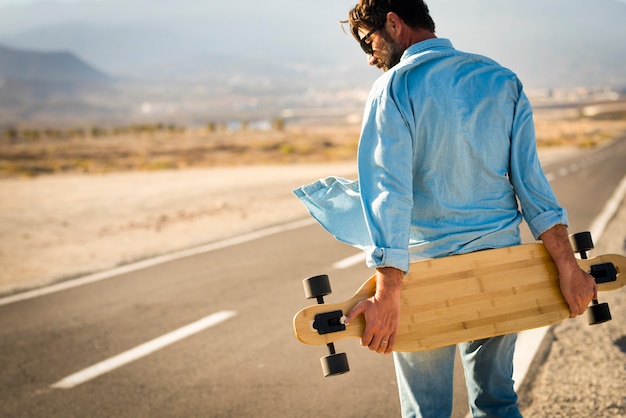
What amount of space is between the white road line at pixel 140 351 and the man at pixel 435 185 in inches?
124

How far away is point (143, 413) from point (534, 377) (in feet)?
8.24

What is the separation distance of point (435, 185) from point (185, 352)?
3637 millimetres

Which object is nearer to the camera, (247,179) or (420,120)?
(420,120)

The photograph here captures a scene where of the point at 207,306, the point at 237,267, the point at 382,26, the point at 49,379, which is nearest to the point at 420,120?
the point at 382,26

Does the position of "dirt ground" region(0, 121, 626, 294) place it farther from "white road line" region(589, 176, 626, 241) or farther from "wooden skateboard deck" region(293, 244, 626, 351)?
"wooden skateboard deck" region(293, 244, 626, 351)

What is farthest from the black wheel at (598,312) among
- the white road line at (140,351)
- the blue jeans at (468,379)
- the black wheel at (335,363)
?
the white road line at (140,351)

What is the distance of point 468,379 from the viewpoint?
96.5 inches

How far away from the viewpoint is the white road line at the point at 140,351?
4750 mm

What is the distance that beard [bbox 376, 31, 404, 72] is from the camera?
227 cm

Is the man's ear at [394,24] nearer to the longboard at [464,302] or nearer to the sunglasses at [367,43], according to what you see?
the sunglasses at [367,43]

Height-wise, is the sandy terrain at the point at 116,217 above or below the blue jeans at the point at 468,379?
above

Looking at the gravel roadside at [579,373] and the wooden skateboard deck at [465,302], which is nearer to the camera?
the wooden skateboard deck at [465,302]

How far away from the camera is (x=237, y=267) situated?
8.42m

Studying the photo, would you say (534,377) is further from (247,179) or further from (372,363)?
(247,179)
